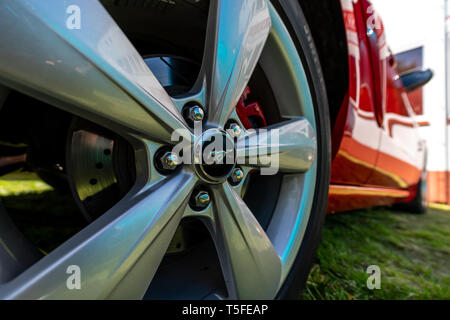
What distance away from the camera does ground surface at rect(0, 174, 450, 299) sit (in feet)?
3.44

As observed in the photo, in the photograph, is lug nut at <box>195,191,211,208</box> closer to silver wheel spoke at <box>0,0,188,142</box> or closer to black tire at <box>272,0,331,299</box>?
silver wheel spoke at <box>0,0,188,142</box>

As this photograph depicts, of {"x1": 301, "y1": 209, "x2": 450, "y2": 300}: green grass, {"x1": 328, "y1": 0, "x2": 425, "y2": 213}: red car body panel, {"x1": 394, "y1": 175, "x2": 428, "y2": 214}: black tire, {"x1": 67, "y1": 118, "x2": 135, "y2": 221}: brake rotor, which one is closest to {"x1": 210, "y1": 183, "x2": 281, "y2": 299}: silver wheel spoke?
{"x1": 67, "y1": 118, "x2": 135, "y2": 221}: brake rotor

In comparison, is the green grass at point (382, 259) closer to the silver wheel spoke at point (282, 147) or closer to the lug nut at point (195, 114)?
the silver wheel spoke at point (282, 147)

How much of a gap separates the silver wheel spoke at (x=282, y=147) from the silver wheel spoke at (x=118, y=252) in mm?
169

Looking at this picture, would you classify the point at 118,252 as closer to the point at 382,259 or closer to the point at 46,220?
the point at 46,220

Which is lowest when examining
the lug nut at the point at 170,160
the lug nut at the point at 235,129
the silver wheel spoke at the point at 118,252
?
the silver wheel spoke at the point at 118,252

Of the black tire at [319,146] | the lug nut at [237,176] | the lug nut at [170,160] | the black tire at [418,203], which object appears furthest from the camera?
the black tire at [418,203]

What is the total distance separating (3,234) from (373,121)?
1.21 meters

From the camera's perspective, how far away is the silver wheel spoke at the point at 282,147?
690 millimetres

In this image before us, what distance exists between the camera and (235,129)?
0.69m

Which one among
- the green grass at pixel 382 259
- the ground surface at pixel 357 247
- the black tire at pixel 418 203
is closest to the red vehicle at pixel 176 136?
the ground surface at pixel 357 247

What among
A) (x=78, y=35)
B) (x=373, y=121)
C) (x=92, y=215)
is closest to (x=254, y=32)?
(x=78, y=35)

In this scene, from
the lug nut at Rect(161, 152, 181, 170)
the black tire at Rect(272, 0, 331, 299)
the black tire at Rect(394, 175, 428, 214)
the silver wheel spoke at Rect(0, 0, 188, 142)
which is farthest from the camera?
the black tire at Rect(394, 175, 428, 214)
